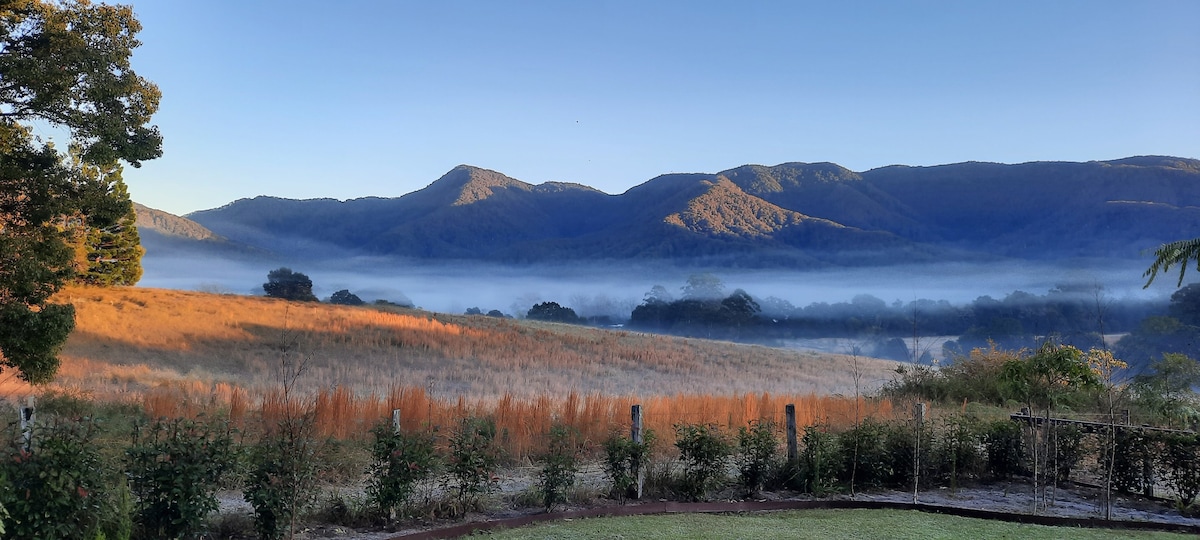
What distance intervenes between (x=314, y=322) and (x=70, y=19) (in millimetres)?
23626

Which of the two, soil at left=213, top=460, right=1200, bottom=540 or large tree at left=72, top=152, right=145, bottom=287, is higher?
large tree at left=72, top=152, right=145, bottom=287

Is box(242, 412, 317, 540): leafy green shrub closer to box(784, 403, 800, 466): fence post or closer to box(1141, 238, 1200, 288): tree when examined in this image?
box(784, 403, 800, 466): fence post

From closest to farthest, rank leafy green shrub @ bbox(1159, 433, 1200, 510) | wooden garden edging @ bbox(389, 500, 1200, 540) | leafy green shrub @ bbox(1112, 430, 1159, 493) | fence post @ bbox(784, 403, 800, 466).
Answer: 1. wooden garden edging @ bbox(389, 500, 1200, 540)
2. leafy green shrub @ bbox(1159, 433, 1200, 510)
3. leafy green shrub @ bbox(1112, 430, 1159, 493)
4. fence post @ bbox(784, 403, 800, 466)

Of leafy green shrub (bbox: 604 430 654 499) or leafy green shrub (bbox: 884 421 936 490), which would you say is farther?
leafy green shrub (bbox: 884 421 936 490)

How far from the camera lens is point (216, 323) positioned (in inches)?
1364

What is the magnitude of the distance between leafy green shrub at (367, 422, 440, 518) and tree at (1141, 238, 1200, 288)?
28.1ft

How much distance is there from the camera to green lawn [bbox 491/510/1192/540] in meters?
7.73

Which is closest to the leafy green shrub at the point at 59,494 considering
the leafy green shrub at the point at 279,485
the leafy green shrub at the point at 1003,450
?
the leafy green shrub at the point at 279,485

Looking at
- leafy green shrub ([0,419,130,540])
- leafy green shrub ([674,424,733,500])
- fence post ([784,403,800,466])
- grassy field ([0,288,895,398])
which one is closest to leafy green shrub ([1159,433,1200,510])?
fence post ([784,403,800,466])

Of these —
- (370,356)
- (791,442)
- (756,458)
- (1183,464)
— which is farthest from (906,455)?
(370,356)

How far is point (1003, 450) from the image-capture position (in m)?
12.2

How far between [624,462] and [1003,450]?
255 inches

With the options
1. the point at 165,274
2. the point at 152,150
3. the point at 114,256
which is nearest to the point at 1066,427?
the point at 152,150

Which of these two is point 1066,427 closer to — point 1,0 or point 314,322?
point 1,0
